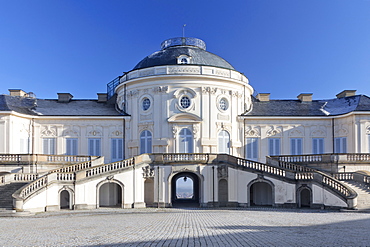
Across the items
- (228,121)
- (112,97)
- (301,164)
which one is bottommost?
(301,164)

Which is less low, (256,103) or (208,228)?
(256,103)

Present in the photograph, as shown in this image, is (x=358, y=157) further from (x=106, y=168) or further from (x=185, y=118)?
(x=106, y=168)

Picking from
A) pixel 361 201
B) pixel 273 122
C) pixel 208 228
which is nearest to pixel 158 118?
pixel 273 122

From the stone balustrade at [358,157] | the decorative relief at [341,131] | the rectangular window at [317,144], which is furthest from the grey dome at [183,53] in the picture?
the stone balustrade at [358,157]

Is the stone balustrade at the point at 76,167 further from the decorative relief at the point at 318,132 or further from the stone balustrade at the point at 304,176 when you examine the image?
the decorative relief at the point at 318,132

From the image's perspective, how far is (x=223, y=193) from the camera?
103 ft

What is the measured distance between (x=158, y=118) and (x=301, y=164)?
12.7m

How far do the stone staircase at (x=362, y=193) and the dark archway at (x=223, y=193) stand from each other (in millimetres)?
8421

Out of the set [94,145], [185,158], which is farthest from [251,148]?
[94,145]

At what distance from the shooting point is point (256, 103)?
42.2m

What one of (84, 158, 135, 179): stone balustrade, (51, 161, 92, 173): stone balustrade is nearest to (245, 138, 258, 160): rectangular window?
(84, 158, 135, 179): stone balustrade

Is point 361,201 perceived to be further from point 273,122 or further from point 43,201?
point 43,201

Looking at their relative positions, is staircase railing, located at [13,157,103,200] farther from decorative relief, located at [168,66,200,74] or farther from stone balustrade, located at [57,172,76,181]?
decorative relief, located at [168,66,200,74]

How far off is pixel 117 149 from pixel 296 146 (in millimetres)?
16777
